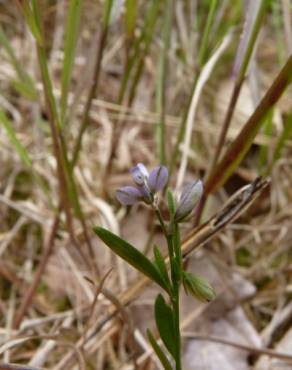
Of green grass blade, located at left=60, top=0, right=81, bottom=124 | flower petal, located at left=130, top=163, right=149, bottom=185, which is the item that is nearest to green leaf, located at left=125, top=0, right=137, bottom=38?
green grass blade, located at left=60, top=0, right=81, bottom=124

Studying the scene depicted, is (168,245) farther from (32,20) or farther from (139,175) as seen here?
(32,20)

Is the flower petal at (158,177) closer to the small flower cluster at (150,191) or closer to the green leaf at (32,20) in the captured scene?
the small flower cluster at (150,191)

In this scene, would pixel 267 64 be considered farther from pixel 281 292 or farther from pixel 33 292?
pixel 33 292

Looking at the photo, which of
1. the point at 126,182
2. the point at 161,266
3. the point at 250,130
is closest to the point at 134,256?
the point at 161,266

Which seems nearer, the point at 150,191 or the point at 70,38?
the point at 150,191

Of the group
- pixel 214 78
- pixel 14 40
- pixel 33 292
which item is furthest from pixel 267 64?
pixel 33 292

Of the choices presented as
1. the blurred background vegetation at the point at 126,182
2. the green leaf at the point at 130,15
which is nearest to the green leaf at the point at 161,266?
the blurred background vegetation at the point at 126,182

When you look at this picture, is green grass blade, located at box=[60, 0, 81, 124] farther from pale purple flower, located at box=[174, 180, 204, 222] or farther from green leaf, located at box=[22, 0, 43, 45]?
pale purple flower, located at box=[174, 180, 204, 222]
